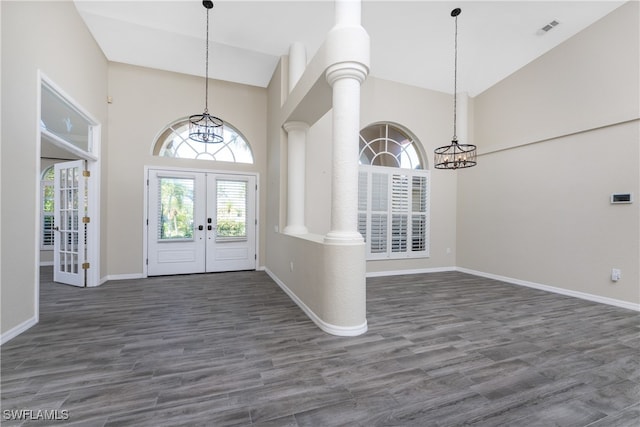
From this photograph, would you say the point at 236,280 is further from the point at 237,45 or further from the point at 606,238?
the point at 606,238

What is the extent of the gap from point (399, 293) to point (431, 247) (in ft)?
6.98

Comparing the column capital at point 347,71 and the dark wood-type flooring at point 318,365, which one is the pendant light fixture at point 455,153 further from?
the dark wood-type flooring at point 318,365

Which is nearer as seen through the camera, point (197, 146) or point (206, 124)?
point (206, 124)

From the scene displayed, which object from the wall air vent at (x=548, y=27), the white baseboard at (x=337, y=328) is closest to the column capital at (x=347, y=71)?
the white baseboard at (x=337, y=328)

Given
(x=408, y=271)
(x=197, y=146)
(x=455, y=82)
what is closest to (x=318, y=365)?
(x=408, y=271)

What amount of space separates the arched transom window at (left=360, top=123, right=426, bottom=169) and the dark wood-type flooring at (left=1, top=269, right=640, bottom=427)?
3.09 meters

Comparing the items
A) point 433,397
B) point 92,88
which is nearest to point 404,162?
point 433,397

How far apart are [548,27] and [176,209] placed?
23.3 ft

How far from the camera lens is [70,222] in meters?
4.45

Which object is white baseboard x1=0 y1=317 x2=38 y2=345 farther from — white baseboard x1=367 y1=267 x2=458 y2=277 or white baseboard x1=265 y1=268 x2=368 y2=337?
white baseboard x1=367 y1=267 x2=458 y2=277

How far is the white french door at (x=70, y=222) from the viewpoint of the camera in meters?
4.31

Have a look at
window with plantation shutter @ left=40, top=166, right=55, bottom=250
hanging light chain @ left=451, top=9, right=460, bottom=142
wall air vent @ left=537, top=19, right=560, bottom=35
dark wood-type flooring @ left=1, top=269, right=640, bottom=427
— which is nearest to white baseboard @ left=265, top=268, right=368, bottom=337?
dark wood-type flooring @ left=1, top=269, right=640, bottom=427

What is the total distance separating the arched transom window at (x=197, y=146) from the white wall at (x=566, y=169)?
5.09 metres

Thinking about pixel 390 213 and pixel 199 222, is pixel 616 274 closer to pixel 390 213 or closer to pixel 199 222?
pixel 390 213
